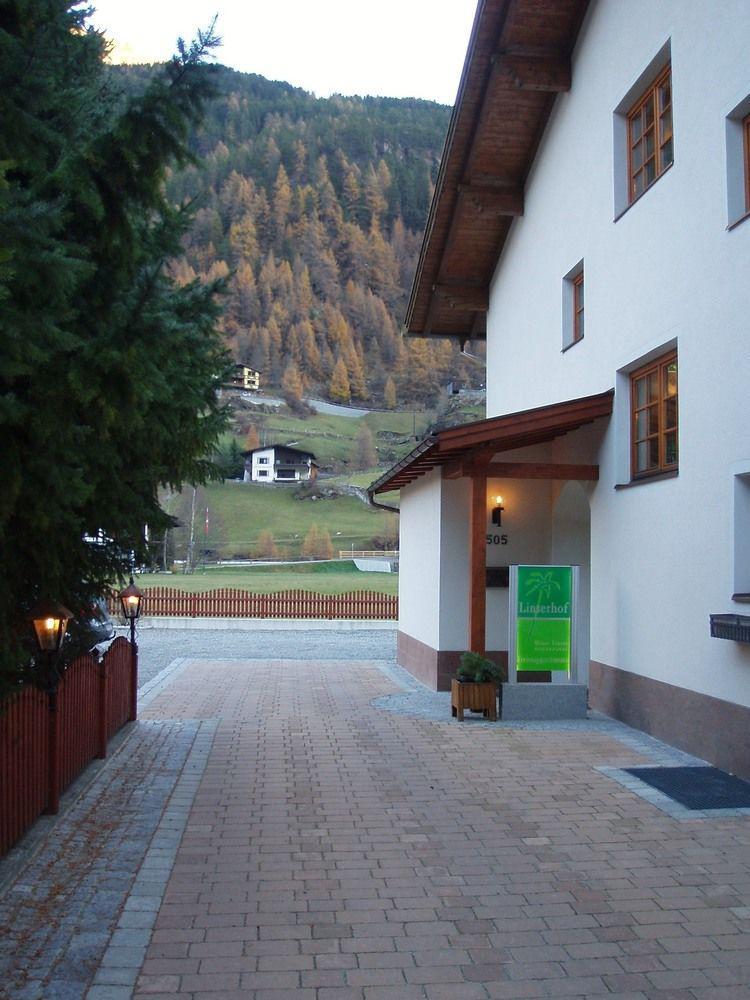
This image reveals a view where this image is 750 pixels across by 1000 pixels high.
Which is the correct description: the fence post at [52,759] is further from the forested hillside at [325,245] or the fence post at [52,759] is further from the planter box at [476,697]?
the forested hillside at [325,245]

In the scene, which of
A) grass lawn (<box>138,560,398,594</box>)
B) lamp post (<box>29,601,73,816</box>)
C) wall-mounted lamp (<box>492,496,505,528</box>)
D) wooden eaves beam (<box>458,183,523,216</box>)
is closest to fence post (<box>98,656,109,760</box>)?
lamp post (<box>29,601,73,816</box>)

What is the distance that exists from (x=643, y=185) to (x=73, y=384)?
914 cm

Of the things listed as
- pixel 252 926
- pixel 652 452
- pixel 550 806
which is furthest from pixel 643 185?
pixel 252 926

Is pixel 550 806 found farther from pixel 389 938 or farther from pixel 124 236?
pixel 124 236

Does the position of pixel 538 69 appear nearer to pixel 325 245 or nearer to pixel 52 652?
pixel 52 652

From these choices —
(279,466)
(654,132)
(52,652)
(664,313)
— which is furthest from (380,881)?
(279,466)

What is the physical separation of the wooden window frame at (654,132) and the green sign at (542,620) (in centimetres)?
468

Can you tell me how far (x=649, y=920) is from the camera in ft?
16.9

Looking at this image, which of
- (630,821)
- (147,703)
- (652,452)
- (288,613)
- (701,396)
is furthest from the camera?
(288,613)

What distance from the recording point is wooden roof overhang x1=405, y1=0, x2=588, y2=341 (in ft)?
44.0

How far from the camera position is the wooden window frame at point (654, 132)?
10.5m

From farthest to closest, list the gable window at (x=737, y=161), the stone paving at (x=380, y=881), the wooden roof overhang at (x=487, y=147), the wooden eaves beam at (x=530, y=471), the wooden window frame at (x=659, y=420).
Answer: the wooden roof overhang at (x=487, y=147)
the wooden eaves beam at (x=530, y=471)
the wooden window frame at (x=659, y=420)
the gable window at (x=737, y=161)
the stone paving at (x=380, y=881)

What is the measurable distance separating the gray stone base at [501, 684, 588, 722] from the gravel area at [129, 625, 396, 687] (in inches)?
308

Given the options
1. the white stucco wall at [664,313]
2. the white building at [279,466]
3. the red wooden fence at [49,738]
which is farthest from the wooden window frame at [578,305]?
the white building at [279,466]
